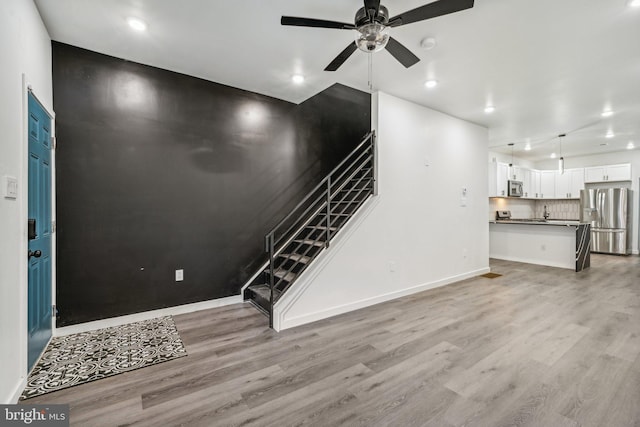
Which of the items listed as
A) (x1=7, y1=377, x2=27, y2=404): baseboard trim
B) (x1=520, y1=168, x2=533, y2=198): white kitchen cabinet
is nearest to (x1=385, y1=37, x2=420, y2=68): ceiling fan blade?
(x1=7, y1=377, x2=27, y2=404): baseboard trim

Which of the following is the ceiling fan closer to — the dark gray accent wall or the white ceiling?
the white ceiling

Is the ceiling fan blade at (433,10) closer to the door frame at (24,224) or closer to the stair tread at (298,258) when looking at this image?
Result: the stair tread at (298,258)

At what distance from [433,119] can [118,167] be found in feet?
14.2

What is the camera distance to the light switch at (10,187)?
67.3 inches

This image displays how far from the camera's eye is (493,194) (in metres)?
7.23

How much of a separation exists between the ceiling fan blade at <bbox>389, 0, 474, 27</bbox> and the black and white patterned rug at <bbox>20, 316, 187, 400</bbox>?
10.2 feet

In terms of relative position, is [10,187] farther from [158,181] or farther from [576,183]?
[576,183]

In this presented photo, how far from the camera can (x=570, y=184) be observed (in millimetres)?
8414

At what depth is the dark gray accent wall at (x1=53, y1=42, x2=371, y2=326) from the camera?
283cm

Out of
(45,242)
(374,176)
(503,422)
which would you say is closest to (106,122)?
(45,242)

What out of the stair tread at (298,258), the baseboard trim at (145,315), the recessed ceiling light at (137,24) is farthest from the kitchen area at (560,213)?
the recessed ceiling light at (137,24)

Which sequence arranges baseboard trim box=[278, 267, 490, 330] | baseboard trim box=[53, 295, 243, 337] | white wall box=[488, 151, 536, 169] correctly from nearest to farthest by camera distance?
baseboard trim box=[53, 295, 243, 337], baseboard trim box=[278, 267, 490, 330], white wall box=[488, 151, 536, 169]

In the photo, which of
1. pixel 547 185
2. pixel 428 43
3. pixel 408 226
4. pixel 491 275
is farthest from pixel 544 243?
pixel 428 43

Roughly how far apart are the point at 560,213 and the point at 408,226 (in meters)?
7.71
